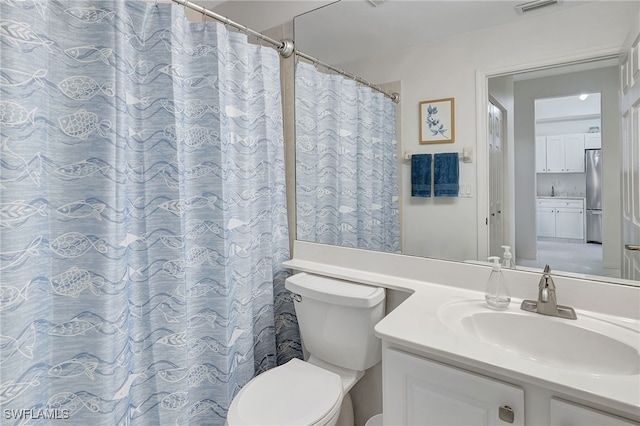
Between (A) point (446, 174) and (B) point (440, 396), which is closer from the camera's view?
(B) point (440, 396)

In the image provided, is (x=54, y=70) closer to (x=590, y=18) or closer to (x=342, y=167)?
(x=342, y=167)

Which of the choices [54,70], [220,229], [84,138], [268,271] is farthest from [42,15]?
[268,271]

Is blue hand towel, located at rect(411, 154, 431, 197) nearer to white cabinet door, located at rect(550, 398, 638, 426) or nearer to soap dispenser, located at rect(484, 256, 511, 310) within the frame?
soap dispenser, located at rect(484, 256, 511, 310)

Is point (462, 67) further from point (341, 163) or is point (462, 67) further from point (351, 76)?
point (341, 163)

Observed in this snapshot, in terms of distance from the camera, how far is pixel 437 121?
147 cm

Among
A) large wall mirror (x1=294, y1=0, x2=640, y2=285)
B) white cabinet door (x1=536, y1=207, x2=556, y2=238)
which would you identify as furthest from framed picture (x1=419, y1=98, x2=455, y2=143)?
white cabinet door (x1=536, y1=207, x2=556, y2=238)

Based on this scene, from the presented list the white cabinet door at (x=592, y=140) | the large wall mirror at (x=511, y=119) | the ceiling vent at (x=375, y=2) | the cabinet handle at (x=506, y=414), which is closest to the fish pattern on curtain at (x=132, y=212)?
the ceiling vent at (x=375, y=2)

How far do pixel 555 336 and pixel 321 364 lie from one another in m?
0.97

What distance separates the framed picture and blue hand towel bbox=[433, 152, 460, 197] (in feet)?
0.24

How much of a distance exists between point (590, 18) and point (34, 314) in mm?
2043

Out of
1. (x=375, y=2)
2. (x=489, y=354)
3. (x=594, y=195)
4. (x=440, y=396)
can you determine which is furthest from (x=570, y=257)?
(x=375, y=2)

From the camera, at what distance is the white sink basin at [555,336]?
0.95m

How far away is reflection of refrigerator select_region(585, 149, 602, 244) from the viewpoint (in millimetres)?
1184

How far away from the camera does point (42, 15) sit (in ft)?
3.39
